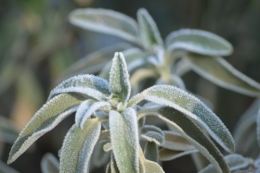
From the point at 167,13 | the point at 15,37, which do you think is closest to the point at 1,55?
the point at 15,37

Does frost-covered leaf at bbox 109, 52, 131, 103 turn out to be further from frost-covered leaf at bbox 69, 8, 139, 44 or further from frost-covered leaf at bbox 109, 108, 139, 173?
frost-covered leaf at bbox 69, 8, 139, 44

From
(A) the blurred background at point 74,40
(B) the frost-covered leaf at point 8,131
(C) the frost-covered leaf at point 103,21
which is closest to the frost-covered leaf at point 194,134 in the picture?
(C) the frost-covered leaf at point 103,21

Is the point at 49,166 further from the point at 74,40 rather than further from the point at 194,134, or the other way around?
the point at 74,40

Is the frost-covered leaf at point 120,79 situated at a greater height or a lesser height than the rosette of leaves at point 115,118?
greater

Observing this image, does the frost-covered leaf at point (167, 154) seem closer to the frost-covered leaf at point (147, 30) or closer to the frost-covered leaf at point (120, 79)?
the frost-covered leaf at point (120, 79)

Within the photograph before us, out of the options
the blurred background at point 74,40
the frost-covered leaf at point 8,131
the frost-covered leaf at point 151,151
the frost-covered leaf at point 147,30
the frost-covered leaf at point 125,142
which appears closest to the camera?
the frost-covered leaf at point 125,142

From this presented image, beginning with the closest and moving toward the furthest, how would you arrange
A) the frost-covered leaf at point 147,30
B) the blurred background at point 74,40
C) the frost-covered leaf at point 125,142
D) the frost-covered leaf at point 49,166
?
the frost-covered leaf at point 125,142
the frost-covered leaf at point 49,166
the frost-covered leaf at point 147,30
the blurred background at point 74,40
